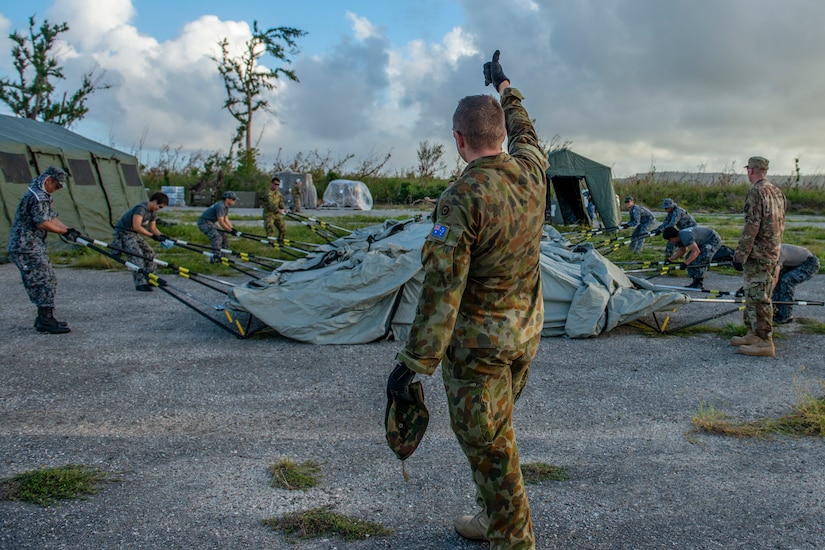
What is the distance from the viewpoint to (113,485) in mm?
3402

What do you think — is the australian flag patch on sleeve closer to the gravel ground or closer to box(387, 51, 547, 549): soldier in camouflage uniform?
box(387, 51, 547, 549): soldier in camouflage uniform

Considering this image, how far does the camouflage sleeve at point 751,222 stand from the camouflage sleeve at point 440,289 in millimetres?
4624

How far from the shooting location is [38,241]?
22.7ft

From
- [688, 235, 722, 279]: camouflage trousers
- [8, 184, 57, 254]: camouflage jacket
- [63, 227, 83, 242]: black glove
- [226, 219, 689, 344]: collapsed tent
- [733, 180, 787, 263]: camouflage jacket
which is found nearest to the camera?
[733, 180, 787, 263]: camouflage jacket

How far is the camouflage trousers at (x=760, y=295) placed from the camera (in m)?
6.11

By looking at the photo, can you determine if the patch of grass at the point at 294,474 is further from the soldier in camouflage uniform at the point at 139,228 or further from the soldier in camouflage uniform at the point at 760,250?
the soldier in camouflage uniform at the point at 139,228

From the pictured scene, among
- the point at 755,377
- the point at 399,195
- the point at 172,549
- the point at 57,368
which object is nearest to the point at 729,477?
the point at 755,377

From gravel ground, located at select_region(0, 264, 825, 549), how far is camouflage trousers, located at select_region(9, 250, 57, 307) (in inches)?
16.7

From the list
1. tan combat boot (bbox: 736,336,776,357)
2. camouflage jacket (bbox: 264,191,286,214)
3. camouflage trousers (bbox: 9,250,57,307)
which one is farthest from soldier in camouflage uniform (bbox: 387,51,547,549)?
camouflage jacket (bbox: 264,191,286,214)

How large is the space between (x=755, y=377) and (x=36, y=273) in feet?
22.7

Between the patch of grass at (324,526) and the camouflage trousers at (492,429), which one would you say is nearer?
the camouflage trousers at (492,429)

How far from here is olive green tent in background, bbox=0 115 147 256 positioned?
12.5m

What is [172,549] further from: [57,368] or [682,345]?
[682,345]

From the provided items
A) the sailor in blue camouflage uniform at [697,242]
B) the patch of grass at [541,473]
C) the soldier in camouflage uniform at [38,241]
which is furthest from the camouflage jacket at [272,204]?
the patch of grass at [541,473]
